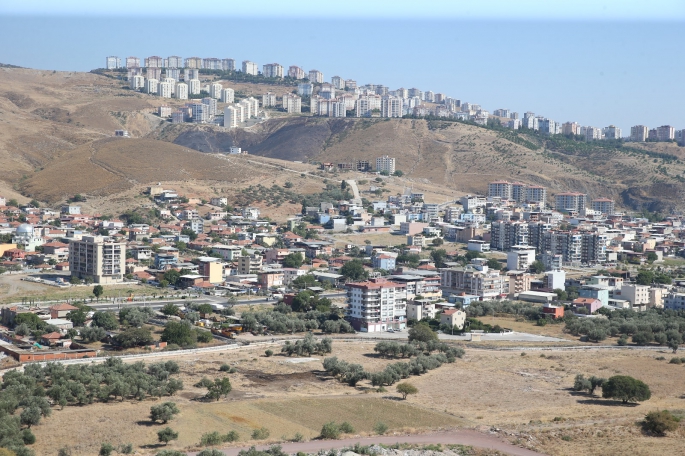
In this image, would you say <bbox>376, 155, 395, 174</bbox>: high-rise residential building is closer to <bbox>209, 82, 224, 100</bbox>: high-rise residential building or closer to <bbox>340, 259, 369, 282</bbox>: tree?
<bbox>209, 82, 224, 100</bbox>: high-rise residential building

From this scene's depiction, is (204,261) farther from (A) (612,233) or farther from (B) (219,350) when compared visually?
(A) (612,233)

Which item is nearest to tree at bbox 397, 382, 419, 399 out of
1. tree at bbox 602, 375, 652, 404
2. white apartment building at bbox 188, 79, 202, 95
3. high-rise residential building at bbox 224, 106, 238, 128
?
tree at bbox 602, 375, 652, 404

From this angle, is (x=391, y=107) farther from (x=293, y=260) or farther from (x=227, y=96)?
(x=293, y=260)

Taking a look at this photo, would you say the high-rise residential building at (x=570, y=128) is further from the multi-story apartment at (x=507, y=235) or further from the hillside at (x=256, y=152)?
the multi-story apartment at (x=507, y=235)

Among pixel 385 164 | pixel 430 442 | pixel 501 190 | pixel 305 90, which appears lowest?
pixel 430 442

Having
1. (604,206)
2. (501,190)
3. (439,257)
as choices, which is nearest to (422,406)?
(439,257)

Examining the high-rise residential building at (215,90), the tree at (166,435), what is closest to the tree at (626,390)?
the tree at (166,435)
